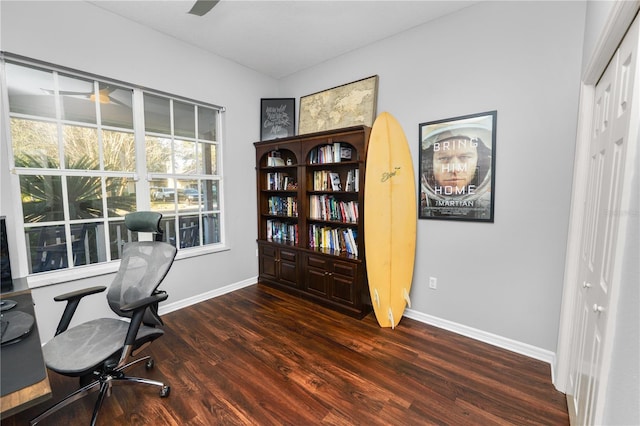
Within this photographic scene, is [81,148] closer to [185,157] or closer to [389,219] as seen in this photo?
[185,157]

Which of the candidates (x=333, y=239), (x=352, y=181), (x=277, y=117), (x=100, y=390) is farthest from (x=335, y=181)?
(x=100, y=390)

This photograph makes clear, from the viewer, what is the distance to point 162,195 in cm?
285

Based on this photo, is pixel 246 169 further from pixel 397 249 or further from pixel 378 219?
pixel 397 249

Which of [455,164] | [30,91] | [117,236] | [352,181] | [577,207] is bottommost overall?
[117,236]

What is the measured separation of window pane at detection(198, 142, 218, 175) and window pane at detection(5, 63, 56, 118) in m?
1.27

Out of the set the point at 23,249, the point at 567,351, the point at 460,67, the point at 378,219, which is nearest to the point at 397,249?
the point at 378,219

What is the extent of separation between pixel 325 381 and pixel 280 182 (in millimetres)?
2431

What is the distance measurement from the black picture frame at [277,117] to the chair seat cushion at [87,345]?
2.66 metres

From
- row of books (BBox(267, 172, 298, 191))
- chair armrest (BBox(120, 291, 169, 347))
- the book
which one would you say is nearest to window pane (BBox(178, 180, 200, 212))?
row of books (BBox(267, 172, 298, 191))

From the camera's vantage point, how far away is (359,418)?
1543mm

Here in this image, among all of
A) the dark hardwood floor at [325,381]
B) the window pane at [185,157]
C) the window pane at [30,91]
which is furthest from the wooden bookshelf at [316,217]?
the window pane at [30,91]

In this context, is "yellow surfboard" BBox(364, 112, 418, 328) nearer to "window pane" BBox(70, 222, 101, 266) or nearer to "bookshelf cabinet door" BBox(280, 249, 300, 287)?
"bookshelf cabinet door" BBox(280, 249, 300, 287)

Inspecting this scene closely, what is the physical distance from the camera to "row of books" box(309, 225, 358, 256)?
115 inches

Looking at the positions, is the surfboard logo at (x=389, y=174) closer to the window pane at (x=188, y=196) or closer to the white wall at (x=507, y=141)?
the white wall at (x=507, y=141)
